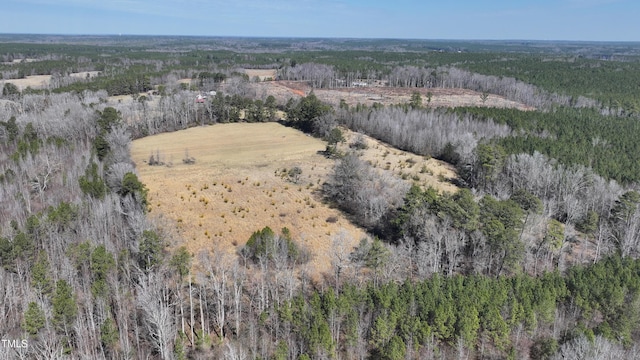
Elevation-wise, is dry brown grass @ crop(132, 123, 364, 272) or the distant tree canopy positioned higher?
the distant tree canopy

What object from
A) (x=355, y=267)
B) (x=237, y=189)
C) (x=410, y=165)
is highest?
(x=410, y=165)

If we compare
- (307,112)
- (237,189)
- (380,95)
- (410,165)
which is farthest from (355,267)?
(380,95)

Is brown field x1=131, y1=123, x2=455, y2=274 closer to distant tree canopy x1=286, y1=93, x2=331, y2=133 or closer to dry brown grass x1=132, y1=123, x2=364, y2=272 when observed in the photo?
dry brown grass x1=132, y1=123, x2=364, y2=272

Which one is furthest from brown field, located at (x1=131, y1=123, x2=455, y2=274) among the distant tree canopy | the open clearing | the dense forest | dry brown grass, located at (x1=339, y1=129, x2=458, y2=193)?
the open clearing

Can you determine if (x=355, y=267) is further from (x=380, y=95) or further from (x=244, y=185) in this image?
(x=380, y=95)

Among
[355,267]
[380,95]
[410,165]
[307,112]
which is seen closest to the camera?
[355,267]

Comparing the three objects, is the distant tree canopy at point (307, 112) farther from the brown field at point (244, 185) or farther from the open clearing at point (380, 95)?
the open clearing at point (380, 95)

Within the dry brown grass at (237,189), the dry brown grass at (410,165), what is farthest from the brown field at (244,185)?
the dry brown grass at (410,165)

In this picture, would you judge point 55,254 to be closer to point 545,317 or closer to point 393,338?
point 393,338
